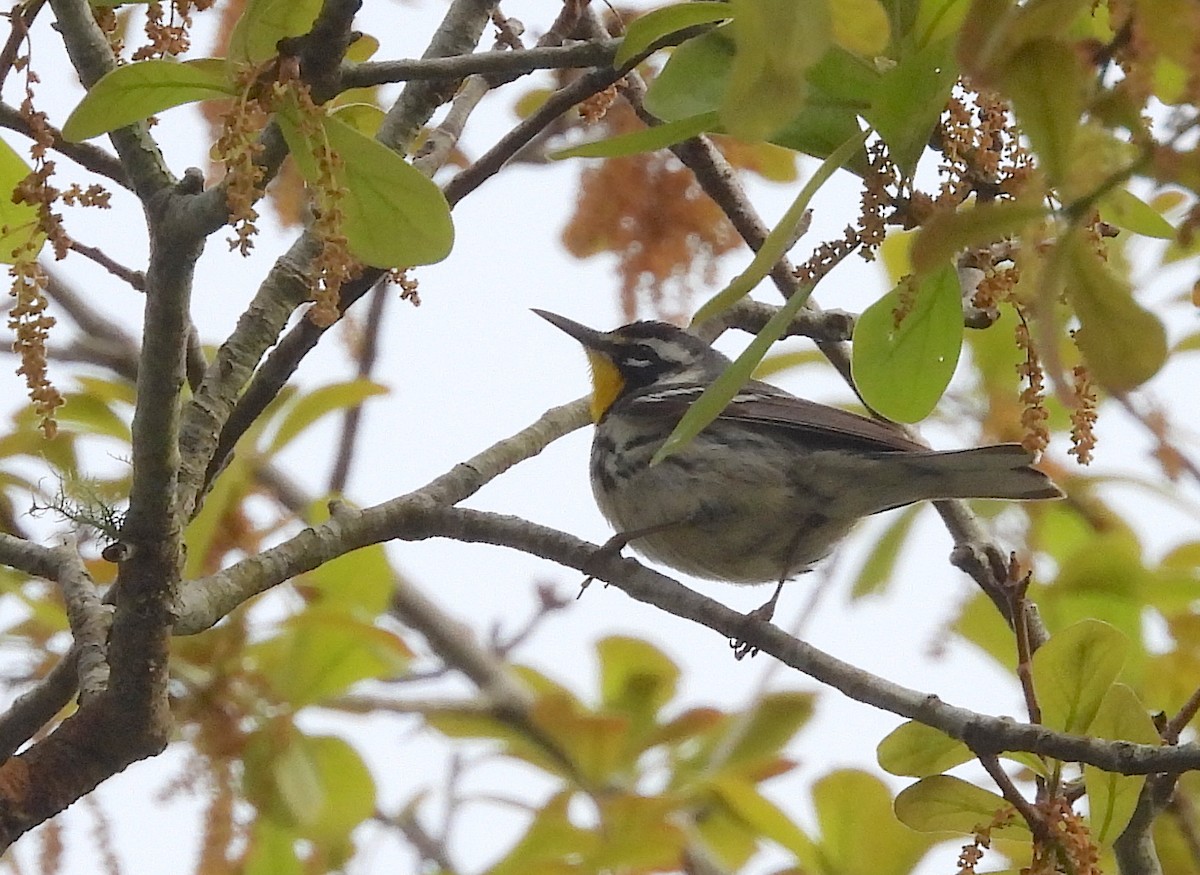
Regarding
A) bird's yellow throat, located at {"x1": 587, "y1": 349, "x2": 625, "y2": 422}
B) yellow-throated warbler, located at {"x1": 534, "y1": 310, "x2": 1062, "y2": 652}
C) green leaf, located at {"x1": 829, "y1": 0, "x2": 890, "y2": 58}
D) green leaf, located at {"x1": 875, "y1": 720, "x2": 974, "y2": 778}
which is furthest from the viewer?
bird's yellow throat, located at {"x1": 587, "y1": 349, "x2": 625, "y2": 422}

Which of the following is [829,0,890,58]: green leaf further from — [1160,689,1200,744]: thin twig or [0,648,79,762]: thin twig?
[0,648,79,762]: thin twig

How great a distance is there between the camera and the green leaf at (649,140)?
139 centimetres

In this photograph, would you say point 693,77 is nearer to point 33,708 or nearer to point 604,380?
point 33,708

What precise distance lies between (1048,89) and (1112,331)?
0.16 metres

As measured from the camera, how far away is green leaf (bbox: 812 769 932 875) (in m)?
2.38

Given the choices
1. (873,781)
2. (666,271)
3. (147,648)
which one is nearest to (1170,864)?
(873,781)

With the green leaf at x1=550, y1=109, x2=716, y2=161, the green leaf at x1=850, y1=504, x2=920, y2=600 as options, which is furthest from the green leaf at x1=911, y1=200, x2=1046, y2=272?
the green leaf at x1=850, y1=504, x2=920, y2=600

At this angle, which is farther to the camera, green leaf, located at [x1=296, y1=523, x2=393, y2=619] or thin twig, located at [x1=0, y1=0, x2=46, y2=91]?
green leaf, located at [x1=296, y1=523, x2=393, y2=619]

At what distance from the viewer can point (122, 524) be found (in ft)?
5.40

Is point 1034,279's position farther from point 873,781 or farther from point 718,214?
point 718,214

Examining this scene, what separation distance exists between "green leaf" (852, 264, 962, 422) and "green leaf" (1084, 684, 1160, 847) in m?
0.39

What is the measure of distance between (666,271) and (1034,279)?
1.85 m

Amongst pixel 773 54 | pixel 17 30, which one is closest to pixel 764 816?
pixel 17 30

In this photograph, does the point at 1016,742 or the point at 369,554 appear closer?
the point at 1016,742
